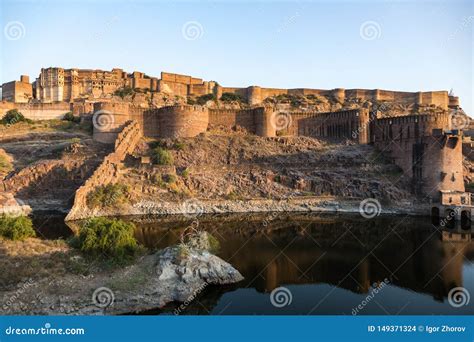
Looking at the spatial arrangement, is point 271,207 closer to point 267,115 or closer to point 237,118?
point 267,115

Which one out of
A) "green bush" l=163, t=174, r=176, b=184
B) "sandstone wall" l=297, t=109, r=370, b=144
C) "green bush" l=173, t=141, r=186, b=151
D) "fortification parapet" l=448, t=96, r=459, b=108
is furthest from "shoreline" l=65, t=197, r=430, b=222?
"fortification parapet" l=448, t=96, r=459, b=108

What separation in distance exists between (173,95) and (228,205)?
3528 cm

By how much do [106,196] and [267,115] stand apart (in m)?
A: 20.7

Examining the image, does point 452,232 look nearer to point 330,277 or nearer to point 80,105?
point 330,277

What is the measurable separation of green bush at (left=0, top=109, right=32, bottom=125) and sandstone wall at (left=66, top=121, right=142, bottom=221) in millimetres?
16137

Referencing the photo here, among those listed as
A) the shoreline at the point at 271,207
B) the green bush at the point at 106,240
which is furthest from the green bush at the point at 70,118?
the green bush at the point at 106,240

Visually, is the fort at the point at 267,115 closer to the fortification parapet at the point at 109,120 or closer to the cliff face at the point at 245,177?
the fortification parapet at the point at 109,120

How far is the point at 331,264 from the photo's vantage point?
60.1 ft

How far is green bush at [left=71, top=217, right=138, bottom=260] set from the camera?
1598 cm

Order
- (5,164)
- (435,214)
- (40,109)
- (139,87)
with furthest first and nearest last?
(139,87), (40,109), (5,164), (435,214)

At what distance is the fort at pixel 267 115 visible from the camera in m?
34.2

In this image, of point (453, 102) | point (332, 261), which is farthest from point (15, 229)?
point (453, 102)

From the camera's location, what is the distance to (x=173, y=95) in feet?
207

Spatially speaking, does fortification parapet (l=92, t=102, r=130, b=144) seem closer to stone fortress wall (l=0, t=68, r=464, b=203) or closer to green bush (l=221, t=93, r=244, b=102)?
stone fortress wall (l=0, t=68, r=464, b=203)
